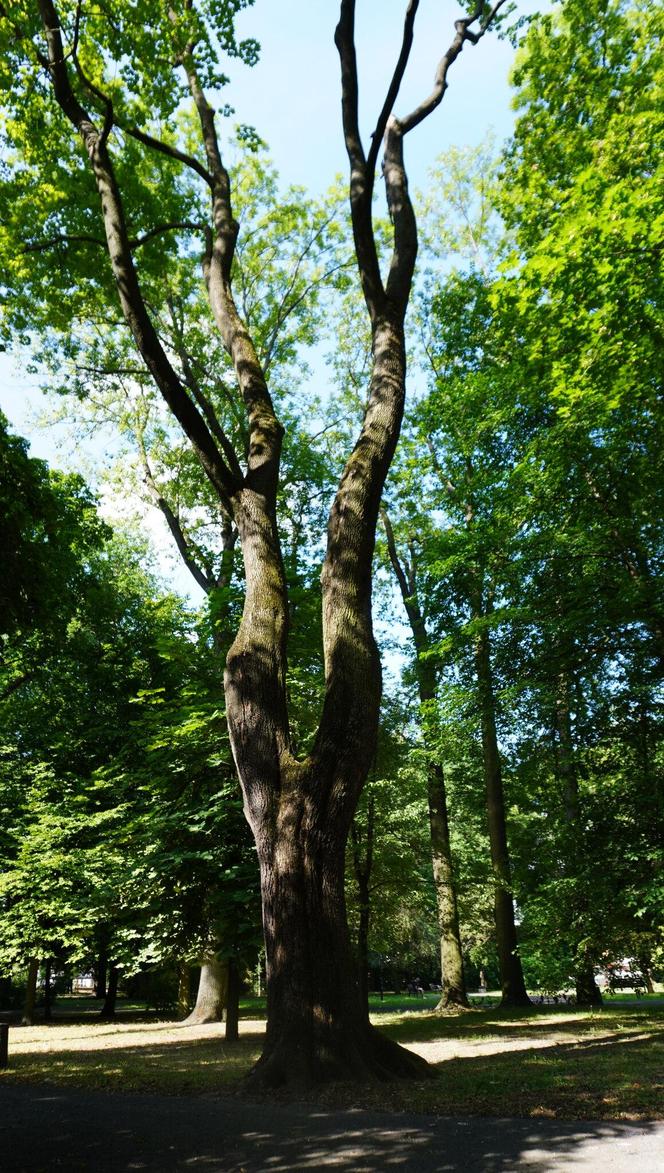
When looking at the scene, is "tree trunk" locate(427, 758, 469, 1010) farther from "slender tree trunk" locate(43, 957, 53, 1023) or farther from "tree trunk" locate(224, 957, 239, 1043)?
"slender tree trunk" locate(43, 957, 53, 1023)

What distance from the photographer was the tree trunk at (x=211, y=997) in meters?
17.3

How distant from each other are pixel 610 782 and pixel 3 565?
944cm

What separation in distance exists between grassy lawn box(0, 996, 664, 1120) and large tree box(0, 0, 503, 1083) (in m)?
0.80

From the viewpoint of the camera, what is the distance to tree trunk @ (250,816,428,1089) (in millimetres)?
6426

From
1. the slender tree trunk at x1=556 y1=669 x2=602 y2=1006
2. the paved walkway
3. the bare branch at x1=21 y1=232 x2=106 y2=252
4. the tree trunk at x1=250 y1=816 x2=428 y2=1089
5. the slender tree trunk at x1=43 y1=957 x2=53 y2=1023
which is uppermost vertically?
the bare branch at x1=21 y1=232 x2=106 y2=252

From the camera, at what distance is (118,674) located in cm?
2477

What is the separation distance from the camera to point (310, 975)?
662 centimetres

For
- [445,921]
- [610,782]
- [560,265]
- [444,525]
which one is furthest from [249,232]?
[445,921]

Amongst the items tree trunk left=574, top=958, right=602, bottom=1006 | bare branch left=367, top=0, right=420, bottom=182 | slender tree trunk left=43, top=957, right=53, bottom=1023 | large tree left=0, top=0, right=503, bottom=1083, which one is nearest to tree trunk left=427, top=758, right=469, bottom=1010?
tree trunk left=574, top=958, right=602, bottom=1006

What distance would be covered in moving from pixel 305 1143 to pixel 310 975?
180 cm

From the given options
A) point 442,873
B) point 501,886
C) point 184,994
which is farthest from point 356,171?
→ point 184,994

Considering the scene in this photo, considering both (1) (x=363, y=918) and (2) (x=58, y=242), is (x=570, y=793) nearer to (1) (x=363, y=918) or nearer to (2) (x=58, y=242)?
(1) (x=363, y=918)

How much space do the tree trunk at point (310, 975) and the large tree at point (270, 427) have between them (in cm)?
1

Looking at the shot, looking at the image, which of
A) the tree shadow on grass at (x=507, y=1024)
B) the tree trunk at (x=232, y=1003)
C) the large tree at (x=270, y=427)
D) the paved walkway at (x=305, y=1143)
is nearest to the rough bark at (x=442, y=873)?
the tree shadow on grass at (x=507, y=1024)
